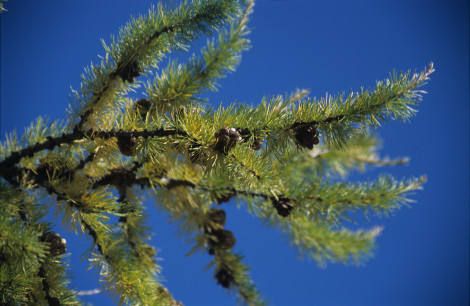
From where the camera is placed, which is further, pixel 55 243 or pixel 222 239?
pixel 222 239

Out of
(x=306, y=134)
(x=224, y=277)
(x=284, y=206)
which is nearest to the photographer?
(x=306, y=134)

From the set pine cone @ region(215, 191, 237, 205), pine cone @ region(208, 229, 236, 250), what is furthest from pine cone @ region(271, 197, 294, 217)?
pine cone @ region(208, 229, 236, 250)

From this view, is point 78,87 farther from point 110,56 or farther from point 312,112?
point 312,112

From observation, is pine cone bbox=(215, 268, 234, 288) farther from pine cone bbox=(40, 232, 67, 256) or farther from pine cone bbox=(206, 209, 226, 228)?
pine cone bbox=(40, 232, 67, 256)

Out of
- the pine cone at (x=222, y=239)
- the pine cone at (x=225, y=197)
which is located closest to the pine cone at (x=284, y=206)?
the pine cone at (x=225, y=197)

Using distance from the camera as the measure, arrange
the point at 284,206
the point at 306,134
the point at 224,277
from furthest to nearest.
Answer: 1. the point at 224,277
2. the point at 284,206
3. the point at 306,134

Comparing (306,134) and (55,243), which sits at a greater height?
(306,134)

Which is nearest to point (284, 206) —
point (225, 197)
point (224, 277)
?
point (225, 197)

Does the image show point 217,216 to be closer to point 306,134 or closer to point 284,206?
point 284,206
